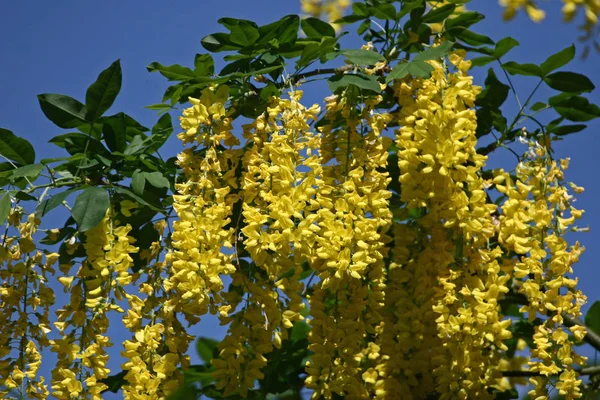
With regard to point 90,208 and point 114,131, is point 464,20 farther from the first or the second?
point 90,208

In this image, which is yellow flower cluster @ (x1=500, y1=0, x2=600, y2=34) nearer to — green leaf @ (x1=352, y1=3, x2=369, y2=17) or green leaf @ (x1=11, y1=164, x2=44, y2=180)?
green leaf @ (x1=352, y1=3, x2=369, y2=17)

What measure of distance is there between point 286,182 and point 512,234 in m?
0.54

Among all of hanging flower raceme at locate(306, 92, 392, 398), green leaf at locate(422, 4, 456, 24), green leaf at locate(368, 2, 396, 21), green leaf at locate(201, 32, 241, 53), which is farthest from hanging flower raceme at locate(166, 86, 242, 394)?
green leaf at locate(422, 4, 456, 24)

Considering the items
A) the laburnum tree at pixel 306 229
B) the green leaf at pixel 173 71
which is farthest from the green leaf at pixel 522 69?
the green leaf at pixel 173 71

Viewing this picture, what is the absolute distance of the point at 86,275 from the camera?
1986 mm

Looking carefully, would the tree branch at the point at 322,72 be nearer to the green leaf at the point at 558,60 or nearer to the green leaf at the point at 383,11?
the green leaf at the point at 383,11

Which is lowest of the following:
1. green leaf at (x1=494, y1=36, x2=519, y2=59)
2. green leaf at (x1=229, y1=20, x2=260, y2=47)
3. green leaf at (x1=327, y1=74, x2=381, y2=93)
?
green leaf at (x1=327, y1=74, x2=381, y2=93)

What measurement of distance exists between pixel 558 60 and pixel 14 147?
136 cm

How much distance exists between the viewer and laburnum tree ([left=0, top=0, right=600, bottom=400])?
73.7 inches

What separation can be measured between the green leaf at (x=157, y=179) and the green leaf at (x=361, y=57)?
0.50 m

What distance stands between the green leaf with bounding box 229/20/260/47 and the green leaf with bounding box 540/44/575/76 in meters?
0.73

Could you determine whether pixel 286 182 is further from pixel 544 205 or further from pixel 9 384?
Result: pixel 9 384

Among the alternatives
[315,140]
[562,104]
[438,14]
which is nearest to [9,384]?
[315,140]

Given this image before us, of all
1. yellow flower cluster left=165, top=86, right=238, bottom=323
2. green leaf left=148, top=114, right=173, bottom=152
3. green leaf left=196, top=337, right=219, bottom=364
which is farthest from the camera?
green leaf left=196, top=337, right=219, bottom=364
